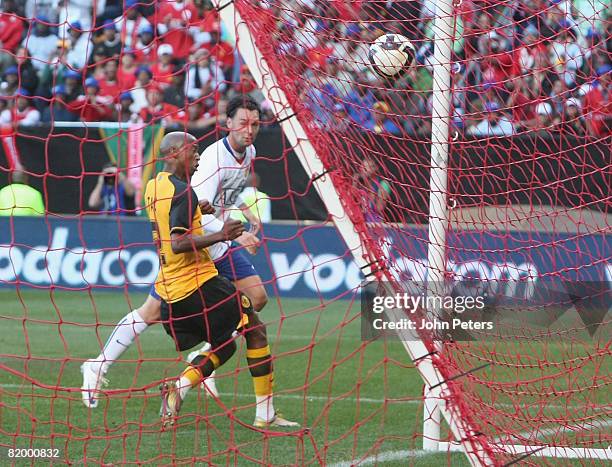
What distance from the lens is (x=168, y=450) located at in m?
6.06

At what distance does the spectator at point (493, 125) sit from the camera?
7.20 metres

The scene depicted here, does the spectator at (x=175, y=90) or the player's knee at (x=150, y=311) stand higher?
the spectator at (x=175, y=90)

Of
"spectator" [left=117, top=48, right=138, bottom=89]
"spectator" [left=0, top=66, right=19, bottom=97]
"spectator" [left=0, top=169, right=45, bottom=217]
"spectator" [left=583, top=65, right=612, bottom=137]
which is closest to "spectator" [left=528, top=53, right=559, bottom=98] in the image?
"spectator" [left=583, top=65, right=612, bottom=137]

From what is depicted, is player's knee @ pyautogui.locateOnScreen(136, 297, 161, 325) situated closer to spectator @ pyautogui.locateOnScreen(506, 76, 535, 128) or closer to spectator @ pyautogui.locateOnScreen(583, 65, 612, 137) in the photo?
spectator @ pyautogui.locateOnScreen(506, 76, 535, 128)

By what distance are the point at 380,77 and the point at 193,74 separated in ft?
22.6

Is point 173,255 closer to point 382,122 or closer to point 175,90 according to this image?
point 382,122

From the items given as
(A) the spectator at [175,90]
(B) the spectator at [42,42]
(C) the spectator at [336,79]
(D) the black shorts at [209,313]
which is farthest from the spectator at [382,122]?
(B) the spectator at [42,42]

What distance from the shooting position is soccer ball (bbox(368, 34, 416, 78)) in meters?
6.61

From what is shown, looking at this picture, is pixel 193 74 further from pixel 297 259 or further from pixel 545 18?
pixel 545 18

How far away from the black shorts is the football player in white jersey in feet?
0.35

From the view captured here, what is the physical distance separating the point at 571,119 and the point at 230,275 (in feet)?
8.22

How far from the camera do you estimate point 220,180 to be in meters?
6.96

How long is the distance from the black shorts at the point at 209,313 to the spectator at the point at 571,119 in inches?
94.7

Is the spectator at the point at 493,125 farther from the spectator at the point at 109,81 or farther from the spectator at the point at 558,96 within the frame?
the spectator at the point at 109,81
